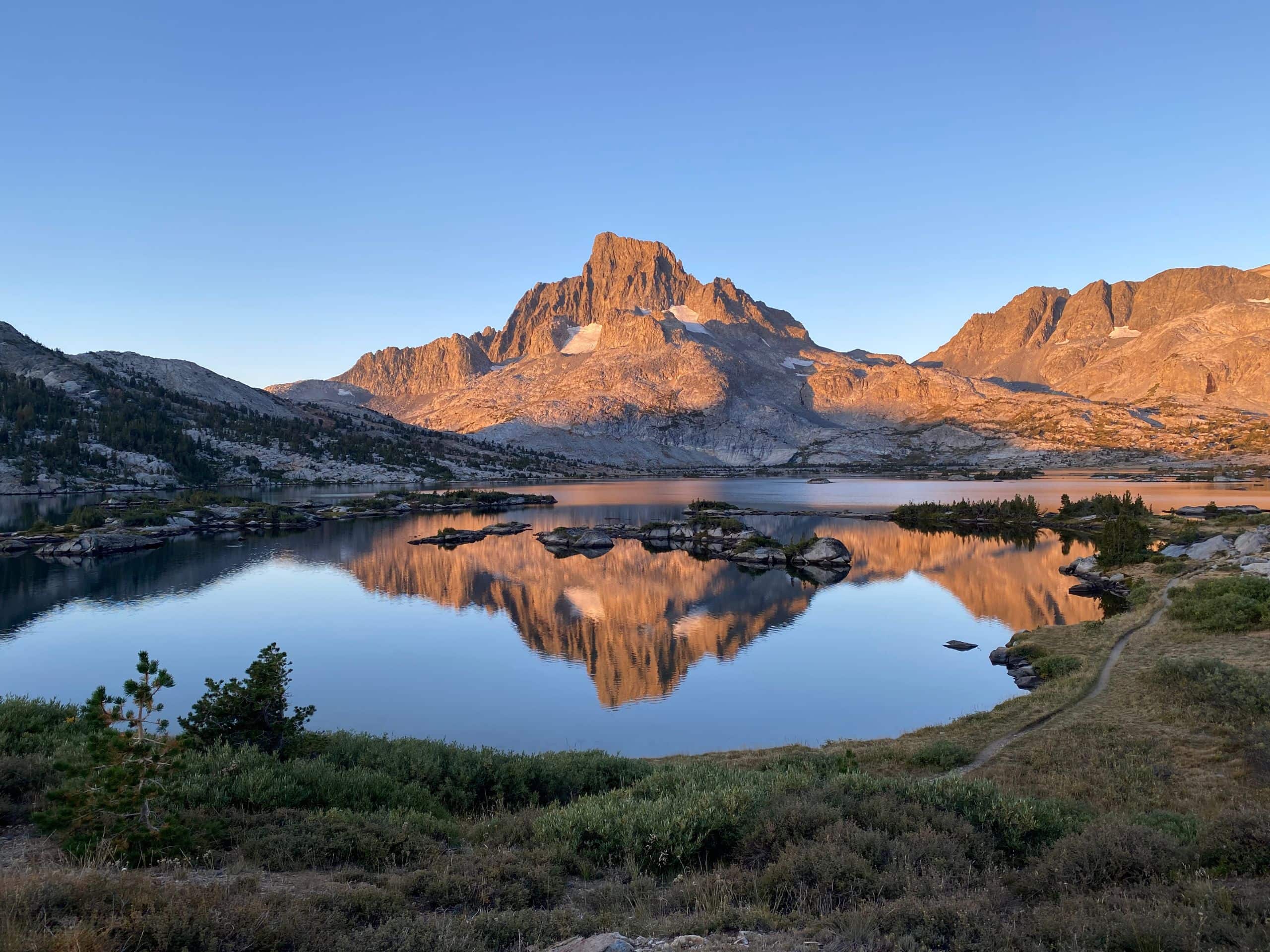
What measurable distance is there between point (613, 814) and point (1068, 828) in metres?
7.27

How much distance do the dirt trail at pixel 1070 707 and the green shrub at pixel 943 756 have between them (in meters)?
0.21

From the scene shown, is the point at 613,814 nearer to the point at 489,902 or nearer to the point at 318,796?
the point at 489,902

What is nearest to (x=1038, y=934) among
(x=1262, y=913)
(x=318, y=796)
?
(x=1262, y=913)

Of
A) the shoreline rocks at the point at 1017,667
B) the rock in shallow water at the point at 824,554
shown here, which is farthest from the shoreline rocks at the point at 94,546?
the shoreline rocks at the point at 1017,667

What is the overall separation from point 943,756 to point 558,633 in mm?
26534

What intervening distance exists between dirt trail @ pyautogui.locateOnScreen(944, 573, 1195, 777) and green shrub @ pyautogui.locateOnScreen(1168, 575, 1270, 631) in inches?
55.3

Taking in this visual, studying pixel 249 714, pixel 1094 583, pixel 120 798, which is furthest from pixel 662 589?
pixel 120 798

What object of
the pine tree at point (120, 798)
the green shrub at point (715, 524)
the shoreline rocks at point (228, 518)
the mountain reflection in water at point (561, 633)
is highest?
the pine tree at point (120, 798)

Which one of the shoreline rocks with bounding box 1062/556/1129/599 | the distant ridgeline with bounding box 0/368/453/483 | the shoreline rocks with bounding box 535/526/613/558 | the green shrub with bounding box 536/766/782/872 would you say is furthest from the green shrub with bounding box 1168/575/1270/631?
the distant ridgeline with bounding box 0/368/453/483

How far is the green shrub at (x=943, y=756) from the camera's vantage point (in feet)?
59.3

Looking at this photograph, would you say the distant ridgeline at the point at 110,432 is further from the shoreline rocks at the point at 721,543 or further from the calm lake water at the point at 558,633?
the shoreline rocks at the point at 721,543

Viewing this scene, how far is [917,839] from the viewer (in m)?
9.57

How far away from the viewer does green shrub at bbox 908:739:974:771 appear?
18062 millimetres

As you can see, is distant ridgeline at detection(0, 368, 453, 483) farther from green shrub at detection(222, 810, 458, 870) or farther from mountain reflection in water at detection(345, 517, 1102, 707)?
green shrub at detection(222, 810, 458, 870)
